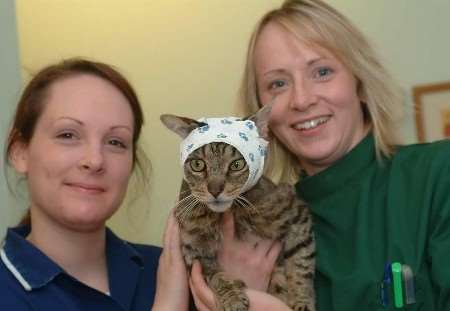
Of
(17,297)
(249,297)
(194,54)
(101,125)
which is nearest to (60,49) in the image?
(194,54)

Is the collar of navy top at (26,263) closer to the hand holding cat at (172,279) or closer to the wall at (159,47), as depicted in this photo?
the hand holding cat at (172,279)

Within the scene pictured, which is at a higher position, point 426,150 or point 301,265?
point 426,150

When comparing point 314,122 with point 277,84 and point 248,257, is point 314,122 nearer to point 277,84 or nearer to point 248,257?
point 277,84

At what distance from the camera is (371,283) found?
3.99ft

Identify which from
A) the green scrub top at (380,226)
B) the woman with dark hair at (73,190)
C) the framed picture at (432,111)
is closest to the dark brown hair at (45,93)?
the woman with dark hair at (73,190)

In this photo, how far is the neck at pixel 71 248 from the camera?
4.76ft

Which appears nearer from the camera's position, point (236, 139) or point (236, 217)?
point (236, 139)

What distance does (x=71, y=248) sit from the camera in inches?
57.6

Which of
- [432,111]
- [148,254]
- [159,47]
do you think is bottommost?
[148,254]

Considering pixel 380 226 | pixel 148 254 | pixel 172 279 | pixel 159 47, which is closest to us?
pixel 380 226

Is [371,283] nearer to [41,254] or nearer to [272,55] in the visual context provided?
[272,55]

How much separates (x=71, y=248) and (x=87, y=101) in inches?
16.2

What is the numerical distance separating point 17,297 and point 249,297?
1.83 ft

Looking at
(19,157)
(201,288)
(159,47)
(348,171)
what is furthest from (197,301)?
(159,47)
